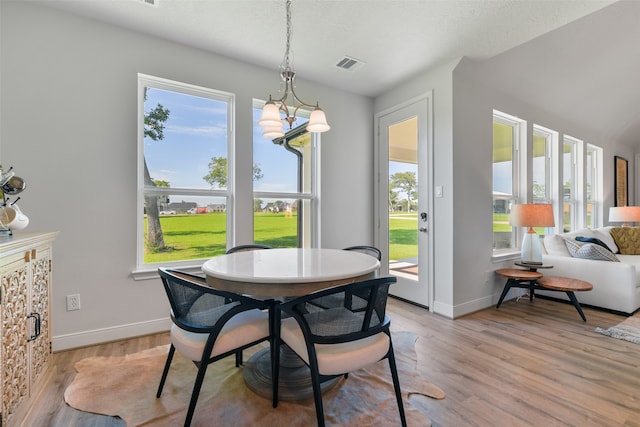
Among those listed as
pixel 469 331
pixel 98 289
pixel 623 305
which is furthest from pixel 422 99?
pixel 98 289

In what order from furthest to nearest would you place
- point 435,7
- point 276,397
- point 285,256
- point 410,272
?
point 410,272 < point 435,7 < point 285,256 < point 276,397

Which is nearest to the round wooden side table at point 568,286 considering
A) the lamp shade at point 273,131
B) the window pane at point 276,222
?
the window pane at point 276,222

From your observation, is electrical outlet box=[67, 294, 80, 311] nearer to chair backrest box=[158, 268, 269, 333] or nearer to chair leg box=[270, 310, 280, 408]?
chair backrest box=[158, 268, 269, 333]

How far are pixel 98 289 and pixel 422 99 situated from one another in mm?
3765

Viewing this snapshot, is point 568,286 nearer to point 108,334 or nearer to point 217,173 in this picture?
point 217,173

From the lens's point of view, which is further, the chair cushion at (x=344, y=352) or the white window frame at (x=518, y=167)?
the white window frame at (x=518, y=167)

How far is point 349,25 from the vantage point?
254 cm

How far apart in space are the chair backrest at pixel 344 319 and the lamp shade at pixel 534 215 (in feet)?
8.74

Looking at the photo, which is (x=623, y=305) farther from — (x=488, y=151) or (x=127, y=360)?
(x=127, y=360)

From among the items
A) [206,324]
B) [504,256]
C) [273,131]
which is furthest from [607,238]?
[206,324]

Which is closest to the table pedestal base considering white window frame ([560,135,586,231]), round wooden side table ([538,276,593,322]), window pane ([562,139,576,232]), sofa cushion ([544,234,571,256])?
round wooden side table ([538,276,593,322])

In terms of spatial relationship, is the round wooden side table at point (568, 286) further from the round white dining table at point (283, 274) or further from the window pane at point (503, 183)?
the round white dining table at point (283, 274)

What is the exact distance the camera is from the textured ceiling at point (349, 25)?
7.58 ft

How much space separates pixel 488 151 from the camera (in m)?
3.44
